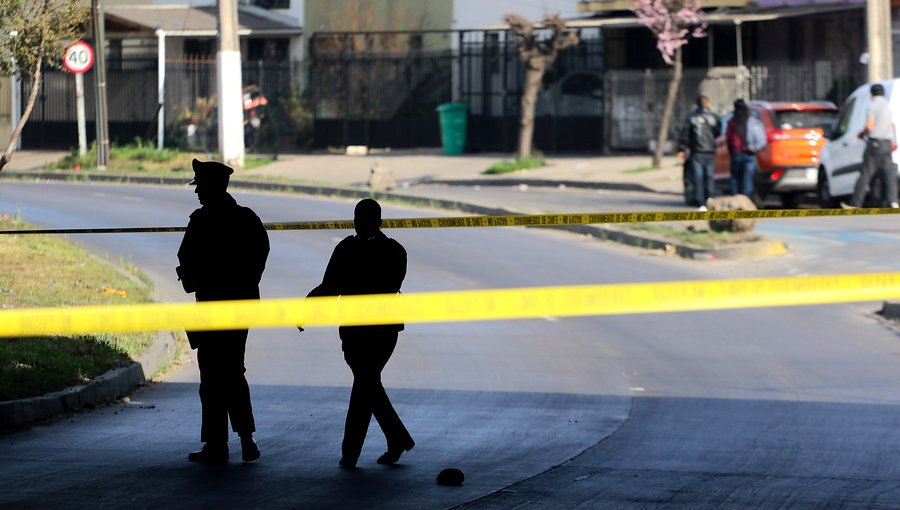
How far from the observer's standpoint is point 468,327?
15023mm

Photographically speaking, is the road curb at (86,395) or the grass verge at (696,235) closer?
the road curb at (86,395)

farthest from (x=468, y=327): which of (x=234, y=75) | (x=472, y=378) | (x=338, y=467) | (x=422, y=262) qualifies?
(x=234, y=75)

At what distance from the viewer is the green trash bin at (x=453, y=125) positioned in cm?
4022

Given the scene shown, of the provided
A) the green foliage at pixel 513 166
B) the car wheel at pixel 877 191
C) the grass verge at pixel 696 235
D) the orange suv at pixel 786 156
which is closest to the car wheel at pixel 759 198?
the orange suv at pixel 786 156

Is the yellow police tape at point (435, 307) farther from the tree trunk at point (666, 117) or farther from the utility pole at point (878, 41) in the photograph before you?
the tree trunk at point (666, 117)

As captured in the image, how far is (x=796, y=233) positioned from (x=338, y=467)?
1410cm

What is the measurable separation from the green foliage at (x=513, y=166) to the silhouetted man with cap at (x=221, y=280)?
2603 cm

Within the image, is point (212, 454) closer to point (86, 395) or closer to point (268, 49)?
point (86, 395)

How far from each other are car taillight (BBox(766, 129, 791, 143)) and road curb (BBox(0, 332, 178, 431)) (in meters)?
14.7

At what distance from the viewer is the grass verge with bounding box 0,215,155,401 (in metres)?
11.1

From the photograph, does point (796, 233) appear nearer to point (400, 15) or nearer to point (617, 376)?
point (617, 376)

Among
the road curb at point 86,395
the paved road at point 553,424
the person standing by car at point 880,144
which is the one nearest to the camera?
the paved road at point 553,424

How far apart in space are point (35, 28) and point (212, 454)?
394 inches

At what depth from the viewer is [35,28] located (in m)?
17.9
